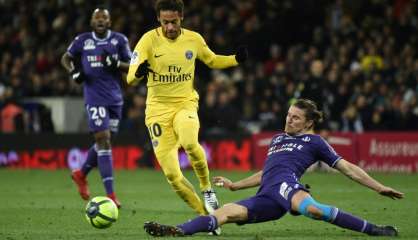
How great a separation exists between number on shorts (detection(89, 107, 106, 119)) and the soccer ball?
363 cm

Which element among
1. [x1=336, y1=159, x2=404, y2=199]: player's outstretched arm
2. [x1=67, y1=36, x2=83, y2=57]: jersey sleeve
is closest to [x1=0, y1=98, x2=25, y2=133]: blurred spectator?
[x1=67, y1=36, x2=83, y2=57]: jersey sleeve

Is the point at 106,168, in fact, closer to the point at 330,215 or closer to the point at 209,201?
the point at 209,201

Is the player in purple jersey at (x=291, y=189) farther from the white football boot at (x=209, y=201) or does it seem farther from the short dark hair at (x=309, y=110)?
the white football boot at (x=209, y=201)

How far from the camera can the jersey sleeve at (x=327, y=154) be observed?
9227 millimetres

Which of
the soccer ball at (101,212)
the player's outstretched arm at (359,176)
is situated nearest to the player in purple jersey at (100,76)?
the soccer ball at (101,212)

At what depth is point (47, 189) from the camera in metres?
16.1

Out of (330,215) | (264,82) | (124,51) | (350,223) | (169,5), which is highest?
(169,5)

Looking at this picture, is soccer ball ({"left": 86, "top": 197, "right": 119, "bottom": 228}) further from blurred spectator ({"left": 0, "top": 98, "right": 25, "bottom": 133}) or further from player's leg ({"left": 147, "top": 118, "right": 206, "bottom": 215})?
blurred spectator ({"left": 0, "top": 98, "right": 25, "bottom": 133})

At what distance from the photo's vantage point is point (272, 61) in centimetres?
2336

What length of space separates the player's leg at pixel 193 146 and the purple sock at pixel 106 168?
2.71m

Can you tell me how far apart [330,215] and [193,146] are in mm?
1936

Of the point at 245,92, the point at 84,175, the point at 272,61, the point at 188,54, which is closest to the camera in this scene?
the point at 188,54

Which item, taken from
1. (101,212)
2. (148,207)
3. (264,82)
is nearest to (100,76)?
(148,207)

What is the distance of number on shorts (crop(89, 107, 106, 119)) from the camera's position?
13.3 metres
